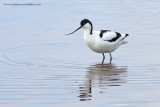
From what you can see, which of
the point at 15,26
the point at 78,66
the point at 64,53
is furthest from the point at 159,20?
the point at 78,66

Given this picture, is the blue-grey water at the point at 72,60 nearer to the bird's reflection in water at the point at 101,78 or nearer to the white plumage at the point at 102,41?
the bird's reflection in water at the point at 101,78

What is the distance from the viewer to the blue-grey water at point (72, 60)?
35.4 feet

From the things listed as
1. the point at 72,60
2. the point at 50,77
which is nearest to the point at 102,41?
the point at 72,60

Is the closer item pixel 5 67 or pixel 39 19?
pixel 5 67

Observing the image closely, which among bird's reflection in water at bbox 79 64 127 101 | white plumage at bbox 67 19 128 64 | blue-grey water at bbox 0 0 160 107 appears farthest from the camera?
white plumage at bbox 67 19 128 64

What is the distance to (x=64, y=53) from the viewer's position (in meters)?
16.0

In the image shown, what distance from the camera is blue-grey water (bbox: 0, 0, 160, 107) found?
35.4ft

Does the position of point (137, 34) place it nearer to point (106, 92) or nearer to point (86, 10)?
point (86, 10)

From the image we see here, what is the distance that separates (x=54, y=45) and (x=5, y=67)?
364 centimetres

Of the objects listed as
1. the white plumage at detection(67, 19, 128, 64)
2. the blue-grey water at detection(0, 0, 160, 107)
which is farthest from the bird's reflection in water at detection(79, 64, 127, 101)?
the white plumage at detection(67, 19, 128, 64)

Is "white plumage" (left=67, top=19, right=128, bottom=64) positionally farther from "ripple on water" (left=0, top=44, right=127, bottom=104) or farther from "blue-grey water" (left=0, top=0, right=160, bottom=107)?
"ripple on water" (left=0, top=44, right=127, bottom=104)

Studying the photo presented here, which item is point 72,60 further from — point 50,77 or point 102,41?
point 50,77

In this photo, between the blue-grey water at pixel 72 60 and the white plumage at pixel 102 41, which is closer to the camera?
the blue-grey water at pixel 72 60

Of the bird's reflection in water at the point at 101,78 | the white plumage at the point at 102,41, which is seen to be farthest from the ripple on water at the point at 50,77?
the white plumage at the point at 102,41
